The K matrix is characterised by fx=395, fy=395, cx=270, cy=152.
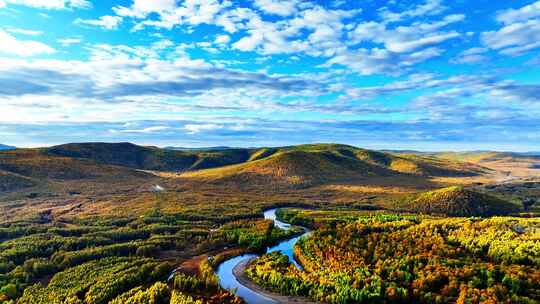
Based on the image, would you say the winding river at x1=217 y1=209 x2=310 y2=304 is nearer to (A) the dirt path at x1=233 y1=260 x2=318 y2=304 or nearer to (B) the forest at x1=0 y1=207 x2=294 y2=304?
(A) the dirt path at x1=233 y1=260 x2=318 y2=304

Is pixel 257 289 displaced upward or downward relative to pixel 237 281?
upward

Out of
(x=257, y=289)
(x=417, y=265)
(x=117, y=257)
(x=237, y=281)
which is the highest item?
(x=417, y=265)

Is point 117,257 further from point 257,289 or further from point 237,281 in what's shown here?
point 257,289

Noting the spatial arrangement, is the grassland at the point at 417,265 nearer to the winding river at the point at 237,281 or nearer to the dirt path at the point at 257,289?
the dirt path at the point at 257,289

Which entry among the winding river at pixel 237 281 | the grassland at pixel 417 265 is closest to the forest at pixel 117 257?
the winding river at pixel 237 281

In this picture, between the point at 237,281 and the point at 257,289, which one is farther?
the point at 237,281

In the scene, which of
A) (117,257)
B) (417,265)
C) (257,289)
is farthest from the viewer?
(117,257)

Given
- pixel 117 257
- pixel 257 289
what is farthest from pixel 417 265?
pixel 117 257

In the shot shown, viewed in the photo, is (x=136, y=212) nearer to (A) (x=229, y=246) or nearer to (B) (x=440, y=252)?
(A) (x=229, y=246)

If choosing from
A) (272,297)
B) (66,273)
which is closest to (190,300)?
(272,297)
